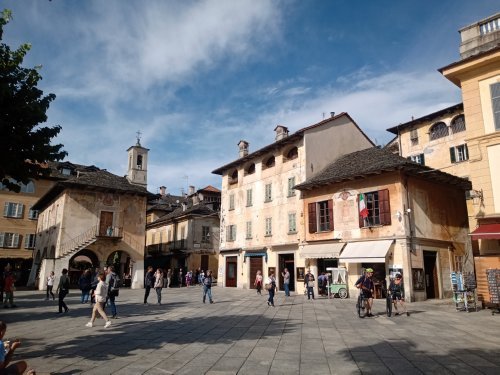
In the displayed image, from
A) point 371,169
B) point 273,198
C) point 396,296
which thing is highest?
point 371,169

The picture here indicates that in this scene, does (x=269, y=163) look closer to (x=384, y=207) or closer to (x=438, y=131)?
(x=384, y=207)

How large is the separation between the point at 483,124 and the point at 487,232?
15.7ft

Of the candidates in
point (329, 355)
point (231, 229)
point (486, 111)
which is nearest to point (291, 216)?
point (231, 229)

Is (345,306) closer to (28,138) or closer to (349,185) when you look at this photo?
(349,185)

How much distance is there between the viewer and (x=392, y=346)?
896 cm

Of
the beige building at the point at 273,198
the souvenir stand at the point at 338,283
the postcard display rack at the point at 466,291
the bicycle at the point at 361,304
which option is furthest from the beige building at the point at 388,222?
the bicycle at the point at 361,304

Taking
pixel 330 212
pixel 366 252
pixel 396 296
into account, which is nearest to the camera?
pixel 396 296

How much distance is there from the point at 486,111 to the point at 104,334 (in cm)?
1720

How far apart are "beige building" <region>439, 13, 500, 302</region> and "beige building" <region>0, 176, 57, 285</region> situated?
41010 mm

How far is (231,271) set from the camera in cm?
3375

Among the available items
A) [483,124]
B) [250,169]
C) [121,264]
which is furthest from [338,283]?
[121,264]

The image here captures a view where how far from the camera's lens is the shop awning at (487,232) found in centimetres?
1451

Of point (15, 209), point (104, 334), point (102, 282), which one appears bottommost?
point (104, 334)

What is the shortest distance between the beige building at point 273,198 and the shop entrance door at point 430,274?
25.7 feet
